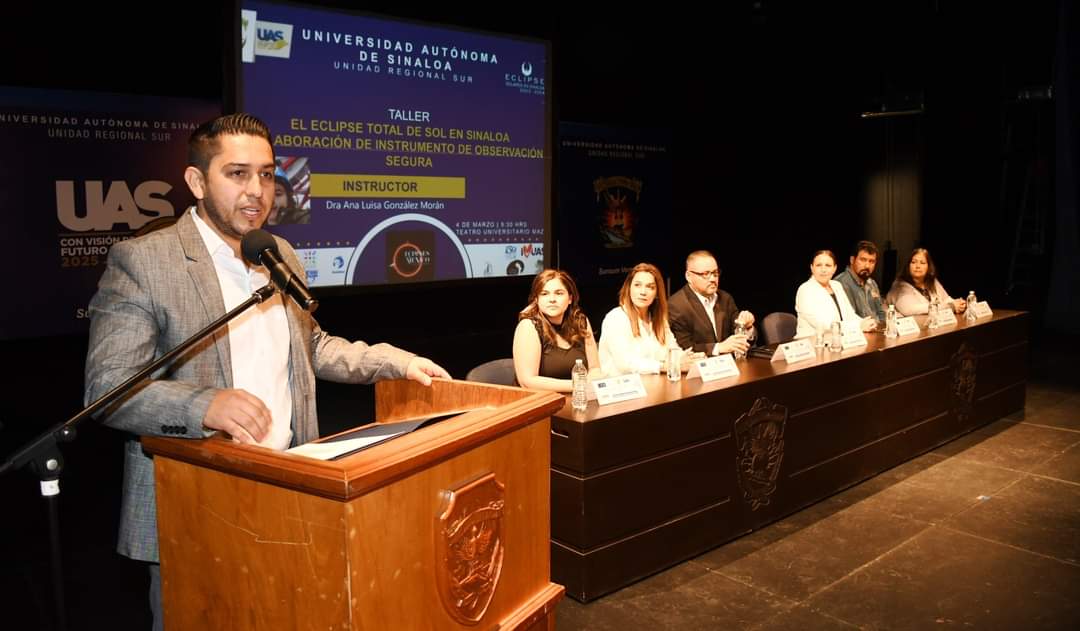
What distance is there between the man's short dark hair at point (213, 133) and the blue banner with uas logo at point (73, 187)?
2.09m

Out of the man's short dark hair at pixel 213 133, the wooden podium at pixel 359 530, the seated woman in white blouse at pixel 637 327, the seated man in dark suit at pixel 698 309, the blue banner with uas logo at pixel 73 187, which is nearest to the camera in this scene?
the wooden podium at pixel 359 530

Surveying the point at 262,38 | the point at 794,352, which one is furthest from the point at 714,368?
the point at 262,38

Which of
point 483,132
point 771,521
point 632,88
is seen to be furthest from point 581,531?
point 632,88

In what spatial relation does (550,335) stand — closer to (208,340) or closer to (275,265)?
(208,340)

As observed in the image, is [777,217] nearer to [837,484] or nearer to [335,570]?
[837,484]

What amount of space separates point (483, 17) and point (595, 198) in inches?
60.0

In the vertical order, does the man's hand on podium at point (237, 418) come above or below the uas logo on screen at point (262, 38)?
below

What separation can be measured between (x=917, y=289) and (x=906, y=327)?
4.03ft

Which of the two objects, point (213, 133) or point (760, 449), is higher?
point (213, 133)

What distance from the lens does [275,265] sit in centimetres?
121

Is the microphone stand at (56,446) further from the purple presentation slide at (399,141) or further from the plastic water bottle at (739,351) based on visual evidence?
the plastic water bottle at (739,351)

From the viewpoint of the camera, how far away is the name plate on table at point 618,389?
10.1 ft

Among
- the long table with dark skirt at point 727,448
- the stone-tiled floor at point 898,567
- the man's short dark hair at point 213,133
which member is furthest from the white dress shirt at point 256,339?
the stone-tiled floor at point 898,567

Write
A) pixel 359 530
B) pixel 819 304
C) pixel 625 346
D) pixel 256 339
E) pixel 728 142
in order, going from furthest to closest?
pixel 728 142, pixel 819 304, pixel 625 346, pixel 256 339, pixel 359 530
